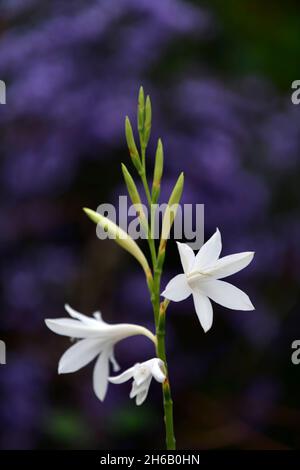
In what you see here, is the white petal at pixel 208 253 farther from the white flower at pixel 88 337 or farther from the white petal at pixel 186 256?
the white flower at pixel 88 337

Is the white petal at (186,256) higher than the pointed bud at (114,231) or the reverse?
the reverse

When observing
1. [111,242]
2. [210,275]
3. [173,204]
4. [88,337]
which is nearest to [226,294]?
[210,275]

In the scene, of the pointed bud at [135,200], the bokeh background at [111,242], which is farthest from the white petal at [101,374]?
the bokeh background at [111,242]

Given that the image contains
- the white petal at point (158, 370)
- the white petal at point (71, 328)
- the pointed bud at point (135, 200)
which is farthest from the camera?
the white petal at point (71, 328)

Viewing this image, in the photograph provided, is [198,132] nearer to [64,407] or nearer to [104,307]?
[104,307]

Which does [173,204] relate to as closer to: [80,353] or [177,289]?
[177,289]

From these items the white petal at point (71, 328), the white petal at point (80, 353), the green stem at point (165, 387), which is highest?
the white petal at point (71, 328)

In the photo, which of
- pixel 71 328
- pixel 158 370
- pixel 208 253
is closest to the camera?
pixel 158 370

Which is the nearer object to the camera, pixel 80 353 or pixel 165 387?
pixel 165 387
